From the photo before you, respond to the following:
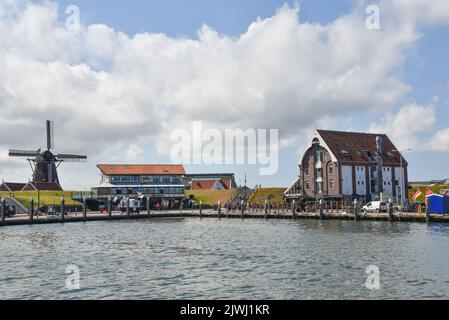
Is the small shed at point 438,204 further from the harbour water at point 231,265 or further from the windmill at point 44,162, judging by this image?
the windmill at point 44,162

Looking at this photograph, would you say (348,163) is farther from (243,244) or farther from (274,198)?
(243,244)

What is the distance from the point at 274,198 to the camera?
385ft

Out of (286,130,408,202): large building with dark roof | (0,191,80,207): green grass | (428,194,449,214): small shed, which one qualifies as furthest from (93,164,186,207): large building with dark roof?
(428,194,449,214): small shed

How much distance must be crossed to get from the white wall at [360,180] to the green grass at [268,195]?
2133 centimetres

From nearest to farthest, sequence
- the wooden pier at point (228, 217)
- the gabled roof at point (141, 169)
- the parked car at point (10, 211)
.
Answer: the wooden pier at point (228, 217)
the parked car at point (10, 211)
the gabled roof at point (141, 169)

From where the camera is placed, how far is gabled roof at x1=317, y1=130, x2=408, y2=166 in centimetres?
9850

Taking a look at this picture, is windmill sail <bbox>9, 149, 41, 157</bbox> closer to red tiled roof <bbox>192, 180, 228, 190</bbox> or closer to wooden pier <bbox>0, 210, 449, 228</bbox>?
wooden pier <bbox>0, 210, 449, 228</bbox>

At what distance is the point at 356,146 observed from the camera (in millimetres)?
Answer: 102500

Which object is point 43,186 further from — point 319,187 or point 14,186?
point 319,187

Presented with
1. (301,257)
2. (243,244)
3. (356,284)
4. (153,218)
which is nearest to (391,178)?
(153,218)

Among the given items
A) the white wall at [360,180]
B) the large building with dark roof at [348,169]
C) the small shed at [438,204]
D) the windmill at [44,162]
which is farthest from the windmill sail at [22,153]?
the small shed at [438,204]

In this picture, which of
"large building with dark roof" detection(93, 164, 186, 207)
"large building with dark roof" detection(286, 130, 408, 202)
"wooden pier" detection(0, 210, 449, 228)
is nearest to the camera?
"wooden pier" detection(0, 210, 449, 228)

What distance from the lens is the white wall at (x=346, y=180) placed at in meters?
96.9

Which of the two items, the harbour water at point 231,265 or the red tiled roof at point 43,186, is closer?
the harbour water at point 231,265
